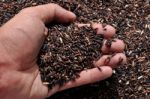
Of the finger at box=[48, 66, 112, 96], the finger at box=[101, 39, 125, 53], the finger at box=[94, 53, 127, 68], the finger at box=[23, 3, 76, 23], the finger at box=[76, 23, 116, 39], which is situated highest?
the finger at box=[23, 3, 76, 23]

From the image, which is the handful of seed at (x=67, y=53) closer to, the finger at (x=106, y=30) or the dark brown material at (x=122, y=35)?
the finger at (x=106, y=30)

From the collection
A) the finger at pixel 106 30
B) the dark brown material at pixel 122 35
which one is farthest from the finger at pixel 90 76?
the finger at pixel 106 30

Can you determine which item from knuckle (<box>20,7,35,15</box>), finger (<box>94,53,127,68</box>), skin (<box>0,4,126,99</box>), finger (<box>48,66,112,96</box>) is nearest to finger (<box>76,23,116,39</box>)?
skin (<box>0,4,126,99</box>)

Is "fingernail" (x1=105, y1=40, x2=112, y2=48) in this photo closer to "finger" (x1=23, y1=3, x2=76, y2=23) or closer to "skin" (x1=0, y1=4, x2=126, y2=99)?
"skin" (x1=0, y1=4, x2=126, y2=99)

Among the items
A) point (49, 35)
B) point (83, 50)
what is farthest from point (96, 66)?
point (49, 35)

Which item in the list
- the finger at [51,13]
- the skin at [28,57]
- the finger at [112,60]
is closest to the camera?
the skin at [28,57]

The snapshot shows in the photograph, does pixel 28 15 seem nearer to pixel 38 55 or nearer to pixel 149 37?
pixel 38 55

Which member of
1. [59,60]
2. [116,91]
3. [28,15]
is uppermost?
[28,15]
